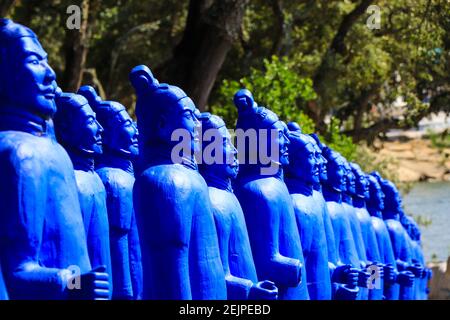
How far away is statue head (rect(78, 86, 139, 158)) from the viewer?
8305 mm

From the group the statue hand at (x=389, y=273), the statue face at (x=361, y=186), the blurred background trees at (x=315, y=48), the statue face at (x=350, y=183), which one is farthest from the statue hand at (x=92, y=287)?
the blurred background trees at (x=315, y=48)

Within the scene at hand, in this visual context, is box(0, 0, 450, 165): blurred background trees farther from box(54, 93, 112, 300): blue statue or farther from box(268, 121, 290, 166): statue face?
box(54, 93, 112, 300): blue statue

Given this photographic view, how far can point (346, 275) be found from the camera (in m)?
10.2

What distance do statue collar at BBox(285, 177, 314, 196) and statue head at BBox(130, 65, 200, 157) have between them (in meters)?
2.29

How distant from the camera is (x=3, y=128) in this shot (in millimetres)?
6016

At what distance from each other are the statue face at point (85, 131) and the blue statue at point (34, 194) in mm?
1070

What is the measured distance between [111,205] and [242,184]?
1261mm

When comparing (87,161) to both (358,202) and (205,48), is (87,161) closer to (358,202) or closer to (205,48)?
(358,202)

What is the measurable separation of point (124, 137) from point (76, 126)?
1.01 meters

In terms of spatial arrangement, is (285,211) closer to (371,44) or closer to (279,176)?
(279,176)

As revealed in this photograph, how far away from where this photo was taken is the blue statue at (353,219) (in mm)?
11688

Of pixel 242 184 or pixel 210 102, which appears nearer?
pixel 242 184

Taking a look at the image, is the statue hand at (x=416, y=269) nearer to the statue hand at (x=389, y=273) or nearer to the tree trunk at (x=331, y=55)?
the statue hand at (x=389, y=273)

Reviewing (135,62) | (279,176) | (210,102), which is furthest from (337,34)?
(279,176)
